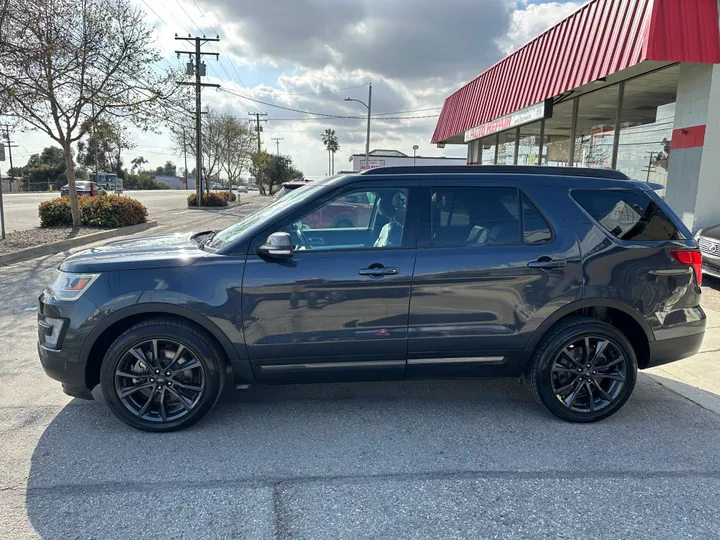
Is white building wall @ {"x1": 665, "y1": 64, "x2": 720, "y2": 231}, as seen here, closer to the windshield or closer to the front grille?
the front grille

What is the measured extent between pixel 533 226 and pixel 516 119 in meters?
9.91

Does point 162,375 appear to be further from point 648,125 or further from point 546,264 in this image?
point 648,125

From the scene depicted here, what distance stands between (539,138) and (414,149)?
40747 millimetres

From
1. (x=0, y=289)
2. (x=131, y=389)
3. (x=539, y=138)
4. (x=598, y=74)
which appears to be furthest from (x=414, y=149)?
(x=131, y=389)

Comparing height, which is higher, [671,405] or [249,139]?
[249,139]

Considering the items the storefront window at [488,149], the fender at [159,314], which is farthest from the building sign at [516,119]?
the fender at [159,314]

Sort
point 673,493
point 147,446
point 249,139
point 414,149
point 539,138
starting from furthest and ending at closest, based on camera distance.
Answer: point 414,149 → point 249,139 → point 539,138 → point 147,446 → point 673,493

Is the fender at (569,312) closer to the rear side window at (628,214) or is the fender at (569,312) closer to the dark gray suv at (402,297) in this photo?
the dark gray suv at (402,297)

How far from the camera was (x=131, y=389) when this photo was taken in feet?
10.7

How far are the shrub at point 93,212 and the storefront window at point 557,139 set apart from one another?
43.7ft

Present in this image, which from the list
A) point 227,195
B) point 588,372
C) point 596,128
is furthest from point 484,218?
point 227,195

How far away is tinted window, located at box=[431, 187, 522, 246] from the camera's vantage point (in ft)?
11.2

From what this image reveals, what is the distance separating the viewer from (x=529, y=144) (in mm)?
15328

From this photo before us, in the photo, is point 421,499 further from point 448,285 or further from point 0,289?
point 0,289
